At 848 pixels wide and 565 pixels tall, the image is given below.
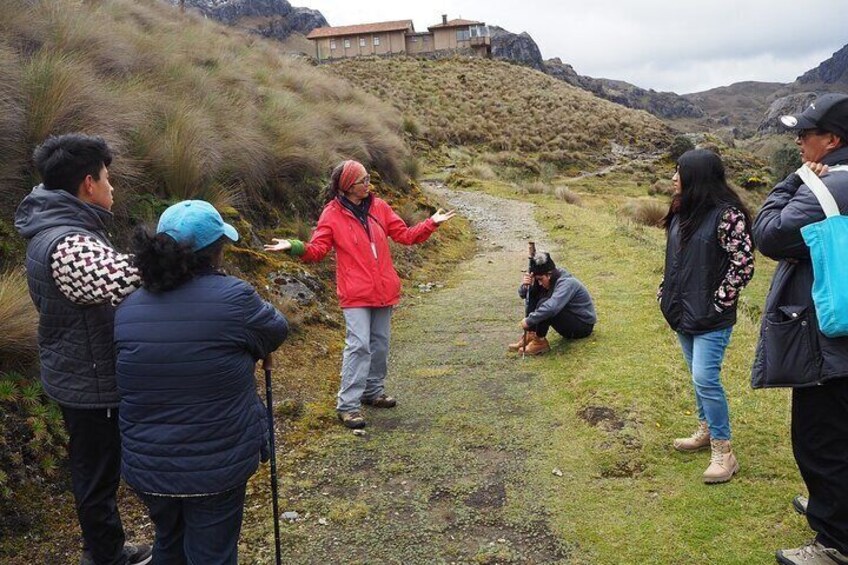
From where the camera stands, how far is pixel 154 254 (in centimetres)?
242

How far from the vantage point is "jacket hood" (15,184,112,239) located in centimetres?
288

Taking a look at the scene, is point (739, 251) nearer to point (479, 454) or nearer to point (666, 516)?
point (666, 516)

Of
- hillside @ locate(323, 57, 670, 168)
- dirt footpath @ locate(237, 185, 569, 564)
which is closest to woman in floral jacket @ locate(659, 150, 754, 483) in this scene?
dirt footpath @ locate(237, 185, 569, 564)

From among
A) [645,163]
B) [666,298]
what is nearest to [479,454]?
[666,298]

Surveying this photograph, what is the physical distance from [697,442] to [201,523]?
322 cm

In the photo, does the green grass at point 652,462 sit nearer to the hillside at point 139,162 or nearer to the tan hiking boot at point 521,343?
the tan hiking boot at point 521,343

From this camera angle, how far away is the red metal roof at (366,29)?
6150 centimetres

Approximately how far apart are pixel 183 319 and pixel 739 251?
311 cm

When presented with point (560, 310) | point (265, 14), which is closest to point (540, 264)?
point (560, 310)

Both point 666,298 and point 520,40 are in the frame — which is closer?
point 666,298

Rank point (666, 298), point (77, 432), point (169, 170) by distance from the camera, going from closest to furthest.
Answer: point (77, 432) → point (666, 298) → point (169, 170)

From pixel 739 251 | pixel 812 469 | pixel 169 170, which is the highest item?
pixel 169 170

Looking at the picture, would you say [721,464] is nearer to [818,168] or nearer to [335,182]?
A: [818,168]

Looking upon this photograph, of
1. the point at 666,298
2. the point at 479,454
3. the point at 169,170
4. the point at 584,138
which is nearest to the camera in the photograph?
the point at 666,298
